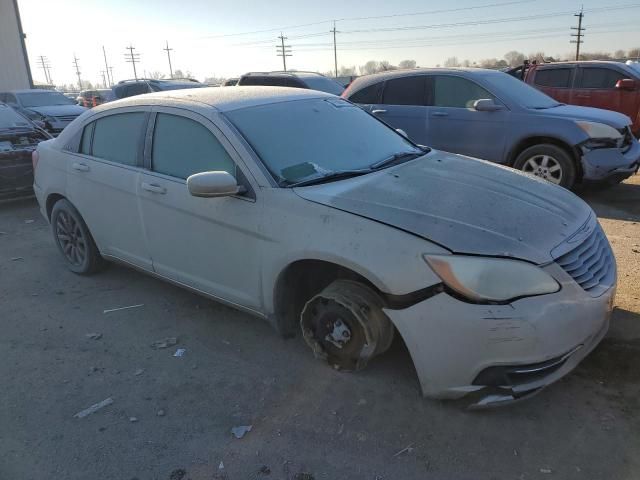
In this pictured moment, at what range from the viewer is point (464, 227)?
261 centimetres

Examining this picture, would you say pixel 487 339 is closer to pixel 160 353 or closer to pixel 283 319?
pixel 283 319

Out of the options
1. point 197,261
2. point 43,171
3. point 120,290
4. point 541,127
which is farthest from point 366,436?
point 541,127

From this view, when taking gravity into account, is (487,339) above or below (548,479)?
above

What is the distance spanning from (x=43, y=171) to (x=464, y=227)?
422 cm

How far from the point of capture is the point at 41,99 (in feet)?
51.6

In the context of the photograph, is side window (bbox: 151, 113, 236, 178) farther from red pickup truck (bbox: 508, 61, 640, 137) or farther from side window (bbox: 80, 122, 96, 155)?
red pickup truck (bbox: 508, 61, 640, 137)

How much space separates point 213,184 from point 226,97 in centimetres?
98

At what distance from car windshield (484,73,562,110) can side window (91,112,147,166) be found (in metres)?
5.23

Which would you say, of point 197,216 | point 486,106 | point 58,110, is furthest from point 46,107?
point 197,216

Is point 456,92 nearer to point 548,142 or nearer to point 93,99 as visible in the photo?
point 548,142

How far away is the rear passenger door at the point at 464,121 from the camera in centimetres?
723

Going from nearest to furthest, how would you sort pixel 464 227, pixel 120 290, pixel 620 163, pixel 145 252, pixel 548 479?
pixel 548 479 < pixel 464 227 < pixel 145 252 < pixel 120 290 < pixel 620 163

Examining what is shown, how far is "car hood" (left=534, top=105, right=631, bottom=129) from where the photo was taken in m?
6.77

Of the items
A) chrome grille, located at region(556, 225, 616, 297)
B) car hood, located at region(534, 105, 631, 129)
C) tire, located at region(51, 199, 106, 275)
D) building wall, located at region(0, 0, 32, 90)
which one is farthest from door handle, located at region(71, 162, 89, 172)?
building wall, located at region(0, 0, 32, 90)
